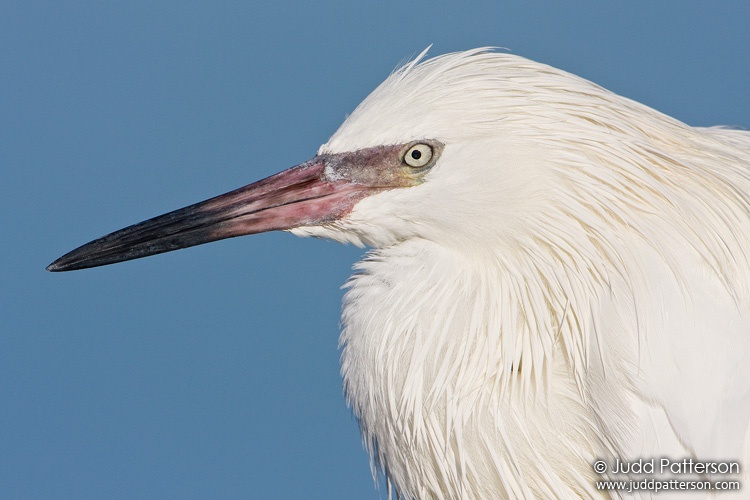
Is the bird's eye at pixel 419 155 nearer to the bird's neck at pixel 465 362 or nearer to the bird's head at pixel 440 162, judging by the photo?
the bird's head at pixel 440 162

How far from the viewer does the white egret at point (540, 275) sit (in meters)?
1.72

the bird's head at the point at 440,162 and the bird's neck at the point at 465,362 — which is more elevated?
the bird's head at the point at 440,162

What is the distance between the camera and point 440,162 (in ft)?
6.02

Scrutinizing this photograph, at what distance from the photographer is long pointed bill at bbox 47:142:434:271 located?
6.23ft

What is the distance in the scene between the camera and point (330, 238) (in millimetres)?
2062

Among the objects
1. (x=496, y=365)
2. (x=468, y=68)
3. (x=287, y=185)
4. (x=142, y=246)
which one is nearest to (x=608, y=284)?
(x=496, y=365)

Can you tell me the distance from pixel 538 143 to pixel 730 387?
1.86 ft

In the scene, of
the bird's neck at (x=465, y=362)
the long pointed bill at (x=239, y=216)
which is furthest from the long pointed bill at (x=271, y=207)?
the bird's neck at (x=465, y=362)

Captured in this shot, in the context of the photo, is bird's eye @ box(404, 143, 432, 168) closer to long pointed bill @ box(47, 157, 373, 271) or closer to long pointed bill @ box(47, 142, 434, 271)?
long pointed bill @ box(47, 142, 434, 271)

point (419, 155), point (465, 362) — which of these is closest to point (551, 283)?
point (465, 362)

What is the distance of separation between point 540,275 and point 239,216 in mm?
685

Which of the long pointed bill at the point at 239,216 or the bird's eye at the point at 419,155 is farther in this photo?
the long pointed bill at the point at 239,216

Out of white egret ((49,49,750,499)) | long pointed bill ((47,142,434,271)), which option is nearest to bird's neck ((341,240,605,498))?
white egret ((49,49,750,499))

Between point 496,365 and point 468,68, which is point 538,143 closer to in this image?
point 468,68
